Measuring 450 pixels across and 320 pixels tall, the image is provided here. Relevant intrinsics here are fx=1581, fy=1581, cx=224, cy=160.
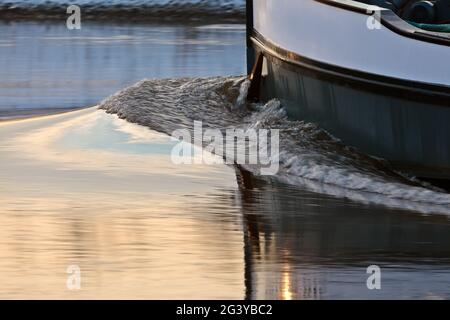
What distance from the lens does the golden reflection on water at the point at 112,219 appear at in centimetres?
800

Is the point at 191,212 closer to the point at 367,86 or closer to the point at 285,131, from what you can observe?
the point at 367,86

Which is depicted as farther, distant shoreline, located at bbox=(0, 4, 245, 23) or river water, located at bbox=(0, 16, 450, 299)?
distant shoreline, located at bbox=(0, 4, 245, 23)

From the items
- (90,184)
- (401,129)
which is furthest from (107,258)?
(401,129)

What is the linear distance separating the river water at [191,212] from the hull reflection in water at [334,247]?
1 cm

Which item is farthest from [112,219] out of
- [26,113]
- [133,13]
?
[133,13]

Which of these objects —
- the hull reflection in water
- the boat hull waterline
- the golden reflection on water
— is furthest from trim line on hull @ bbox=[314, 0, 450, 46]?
the golden reflection on water

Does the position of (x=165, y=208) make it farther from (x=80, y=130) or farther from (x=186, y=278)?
(x=80, y=130)

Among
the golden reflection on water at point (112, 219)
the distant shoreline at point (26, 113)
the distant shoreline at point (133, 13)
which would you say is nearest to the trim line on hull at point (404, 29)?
the golden reflection on water at point (112, 219)

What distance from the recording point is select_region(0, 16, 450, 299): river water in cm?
805

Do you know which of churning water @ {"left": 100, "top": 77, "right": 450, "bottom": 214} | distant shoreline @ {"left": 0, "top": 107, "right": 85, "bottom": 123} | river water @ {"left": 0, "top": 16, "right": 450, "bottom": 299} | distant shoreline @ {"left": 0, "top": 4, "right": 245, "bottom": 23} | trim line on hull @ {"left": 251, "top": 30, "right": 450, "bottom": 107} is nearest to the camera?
river water @ {"left": 0, "top": 16, "right": 450, "bottom": 299}

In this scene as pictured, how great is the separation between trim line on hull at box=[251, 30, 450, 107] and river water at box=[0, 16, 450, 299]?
54 cm

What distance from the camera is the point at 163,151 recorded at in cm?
1268

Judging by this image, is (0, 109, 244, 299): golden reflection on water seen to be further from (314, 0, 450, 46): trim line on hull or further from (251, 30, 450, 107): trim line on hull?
(314, 0, 450, 46): trim line on hull

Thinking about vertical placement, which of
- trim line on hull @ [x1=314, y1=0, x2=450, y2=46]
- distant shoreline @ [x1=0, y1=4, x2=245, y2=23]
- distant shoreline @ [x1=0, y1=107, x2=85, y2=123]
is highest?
trim line on hull @ [x1=314, y1=0, x2=450, y2=46]
